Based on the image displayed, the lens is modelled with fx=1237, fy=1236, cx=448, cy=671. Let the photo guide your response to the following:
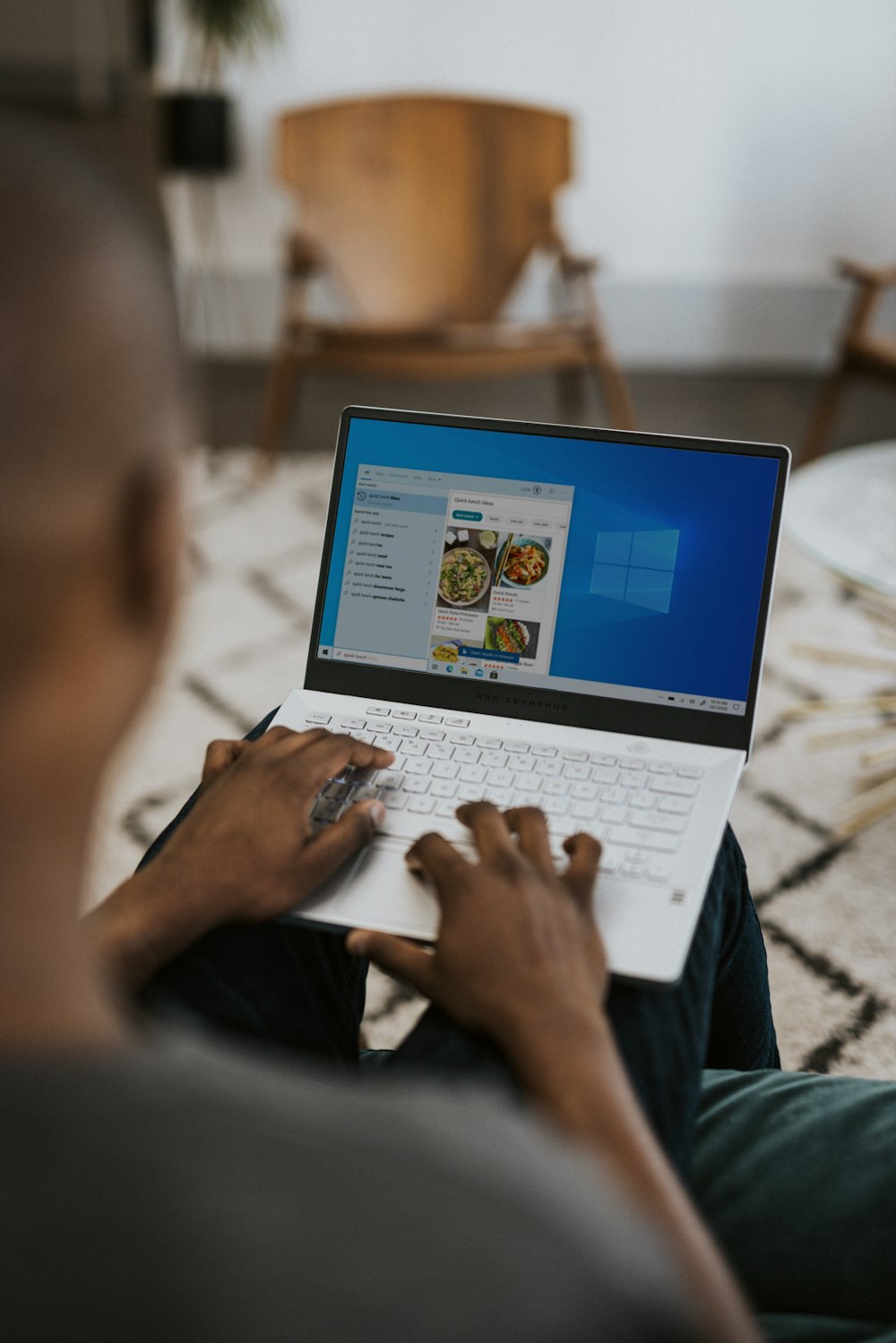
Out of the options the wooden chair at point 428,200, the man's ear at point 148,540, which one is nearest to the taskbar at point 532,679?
the man's ear at point 148,540

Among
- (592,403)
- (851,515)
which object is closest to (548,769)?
(851,515)

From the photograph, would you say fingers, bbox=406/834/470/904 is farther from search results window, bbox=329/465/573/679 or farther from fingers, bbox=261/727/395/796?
search results window, bbox=329/465/573/679

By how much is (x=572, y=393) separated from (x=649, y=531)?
2.43 metres

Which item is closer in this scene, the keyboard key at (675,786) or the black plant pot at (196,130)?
the keyboard key at (675,786)

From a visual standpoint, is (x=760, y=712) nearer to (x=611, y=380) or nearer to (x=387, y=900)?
(x=611, y=380)

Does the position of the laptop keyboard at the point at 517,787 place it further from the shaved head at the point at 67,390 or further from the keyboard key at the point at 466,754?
the shaved head at the point at 67,390

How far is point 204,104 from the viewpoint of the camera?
358 cm

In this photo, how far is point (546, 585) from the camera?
3.44 feet

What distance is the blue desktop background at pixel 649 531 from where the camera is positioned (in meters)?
1.02

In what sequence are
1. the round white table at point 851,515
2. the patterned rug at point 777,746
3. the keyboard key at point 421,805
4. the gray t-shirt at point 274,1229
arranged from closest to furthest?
the gray t-shirt at point 274,1229
the keyboard key at point 421,805
the patterned rug at point 777,746
the round white table at point 851,515

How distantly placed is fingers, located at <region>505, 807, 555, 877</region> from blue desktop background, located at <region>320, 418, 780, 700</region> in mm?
248

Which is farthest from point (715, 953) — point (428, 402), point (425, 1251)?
point (428, 402)

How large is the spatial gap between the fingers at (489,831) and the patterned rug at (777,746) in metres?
0.50

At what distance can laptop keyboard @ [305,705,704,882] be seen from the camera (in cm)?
92
